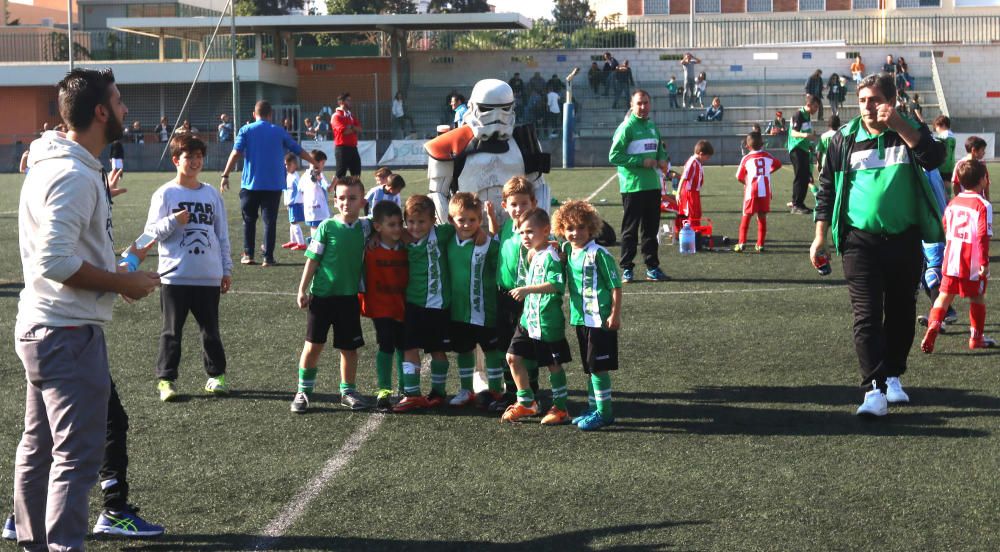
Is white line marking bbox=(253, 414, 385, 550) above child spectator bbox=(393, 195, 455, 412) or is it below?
below

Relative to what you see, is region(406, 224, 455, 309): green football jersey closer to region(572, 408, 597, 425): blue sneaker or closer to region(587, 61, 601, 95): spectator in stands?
region(572, 408, 597, 425): blue sneaker

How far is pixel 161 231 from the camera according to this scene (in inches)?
302

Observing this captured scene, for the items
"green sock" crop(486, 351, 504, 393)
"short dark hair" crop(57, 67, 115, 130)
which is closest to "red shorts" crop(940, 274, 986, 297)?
"green sock" crop(486, 351, 504, 393)

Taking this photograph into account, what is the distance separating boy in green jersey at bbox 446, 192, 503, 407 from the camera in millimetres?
7422

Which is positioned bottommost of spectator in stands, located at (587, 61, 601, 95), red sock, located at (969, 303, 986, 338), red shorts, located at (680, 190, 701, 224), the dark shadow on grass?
the dark shadow on grass

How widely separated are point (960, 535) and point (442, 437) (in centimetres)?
281

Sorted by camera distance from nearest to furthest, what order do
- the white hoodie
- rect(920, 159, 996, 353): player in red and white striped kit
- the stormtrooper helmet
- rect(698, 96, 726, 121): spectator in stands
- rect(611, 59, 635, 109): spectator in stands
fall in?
the white hoodie, the stormtrooper helmet, rect(920, 159, 996, 353): player in red and white striped kit, rect(698, 96, 726, 121): spectator in stands, rect(611, 59, 635, 109): spectator in stands

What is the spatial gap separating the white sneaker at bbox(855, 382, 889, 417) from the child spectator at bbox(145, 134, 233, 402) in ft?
12.7

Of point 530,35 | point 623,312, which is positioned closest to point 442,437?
point 623,312

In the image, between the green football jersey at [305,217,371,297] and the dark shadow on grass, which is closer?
the dark shadow on grass

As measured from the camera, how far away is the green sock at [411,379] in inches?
295

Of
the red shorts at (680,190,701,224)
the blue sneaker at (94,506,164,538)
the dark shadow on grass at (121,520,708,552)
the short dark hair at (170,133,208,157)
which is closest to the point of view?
the dark shadow on grass at (121,520,708,552)

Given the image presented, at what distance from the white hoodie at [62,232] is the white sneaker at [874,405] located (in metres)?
4.37

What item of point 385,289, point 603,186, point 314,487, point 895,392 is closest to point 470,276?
point 385,289
